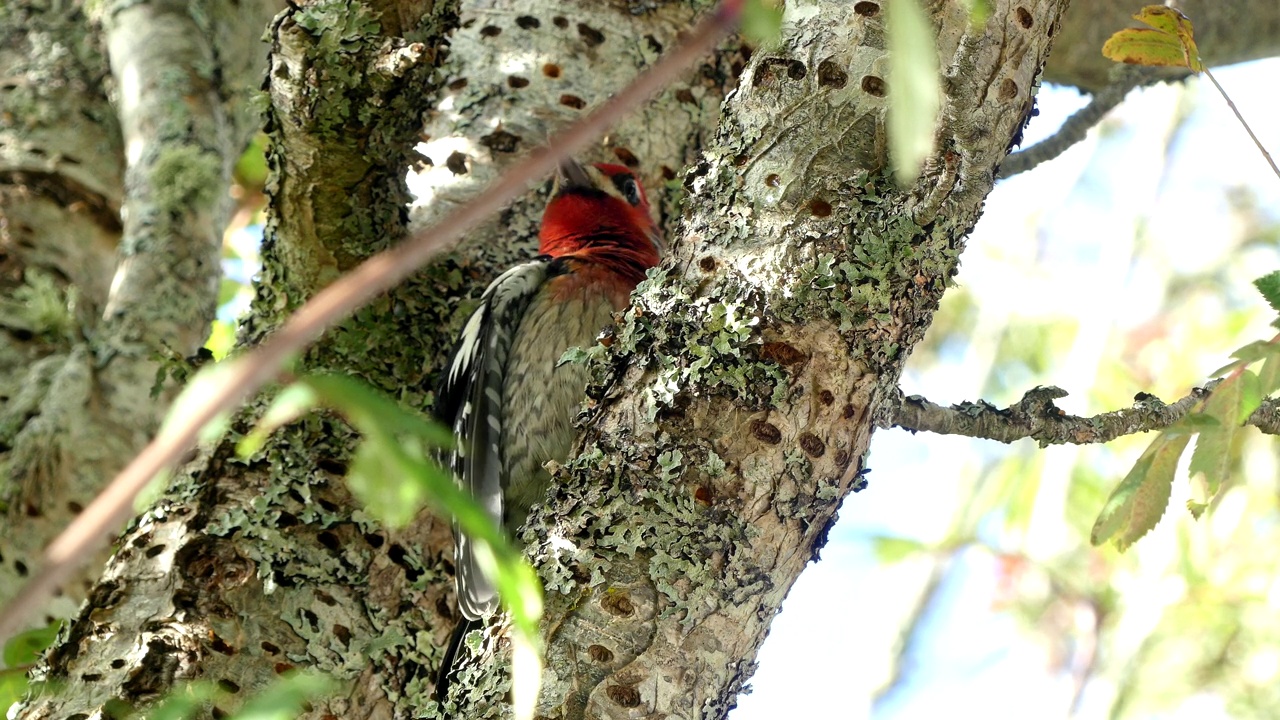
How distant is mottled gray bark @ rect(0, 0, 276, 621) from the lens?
9.25 feet

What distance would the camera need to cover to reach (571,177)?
315 cm

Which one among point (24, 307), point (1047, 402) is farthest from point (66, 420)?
point (1047, 402)

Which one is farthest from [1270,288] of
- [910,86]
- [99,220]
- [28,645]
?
[99,220]

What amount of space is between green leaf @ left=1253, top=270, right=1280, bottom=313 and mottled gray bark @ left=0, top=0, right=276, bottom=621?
2.09 meters

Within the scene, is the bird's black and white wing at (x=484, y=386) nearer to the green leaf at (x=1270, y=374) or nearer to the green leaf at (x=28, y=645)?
the green leaf at (x=28, y=645)

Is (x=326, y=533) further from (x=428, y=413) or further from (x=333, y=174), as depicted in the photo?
(x=333, y=174)

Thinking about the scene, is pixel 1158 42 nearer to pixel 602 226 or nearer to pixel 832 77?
pixel 832 77

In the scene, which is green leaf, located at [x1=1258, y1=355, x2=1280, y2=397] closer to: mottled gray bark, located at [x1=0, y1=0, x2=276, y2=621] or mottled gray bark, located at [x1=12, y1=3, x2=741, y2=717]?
mottled gray bark, located at [x1=12, y1=3, x2=741, y2=717]

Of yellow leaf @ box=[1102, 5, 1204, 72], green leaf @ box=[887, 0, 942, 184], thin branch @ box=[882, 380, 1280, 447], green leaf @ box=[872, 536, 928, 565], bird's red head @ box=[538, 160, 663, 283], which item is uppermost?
bird's red head @ box=[538, 160, 663, 283]

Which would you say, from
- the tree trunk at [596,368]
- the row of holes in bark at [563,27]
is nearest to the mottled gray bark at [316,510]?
the tree trunk at [596,368]

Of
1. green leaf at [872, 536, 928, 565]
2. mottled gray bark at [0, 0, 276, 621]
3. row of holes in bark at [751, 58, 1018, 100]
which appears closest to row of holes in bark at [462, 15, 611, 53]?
mottled gray bark at [0, 0, 276, 621]

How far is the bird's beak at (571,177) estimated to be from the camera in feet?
10.1

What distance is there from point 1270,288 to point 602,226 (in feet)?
5.70

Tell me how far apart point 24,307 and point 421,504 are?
1.41 metres
